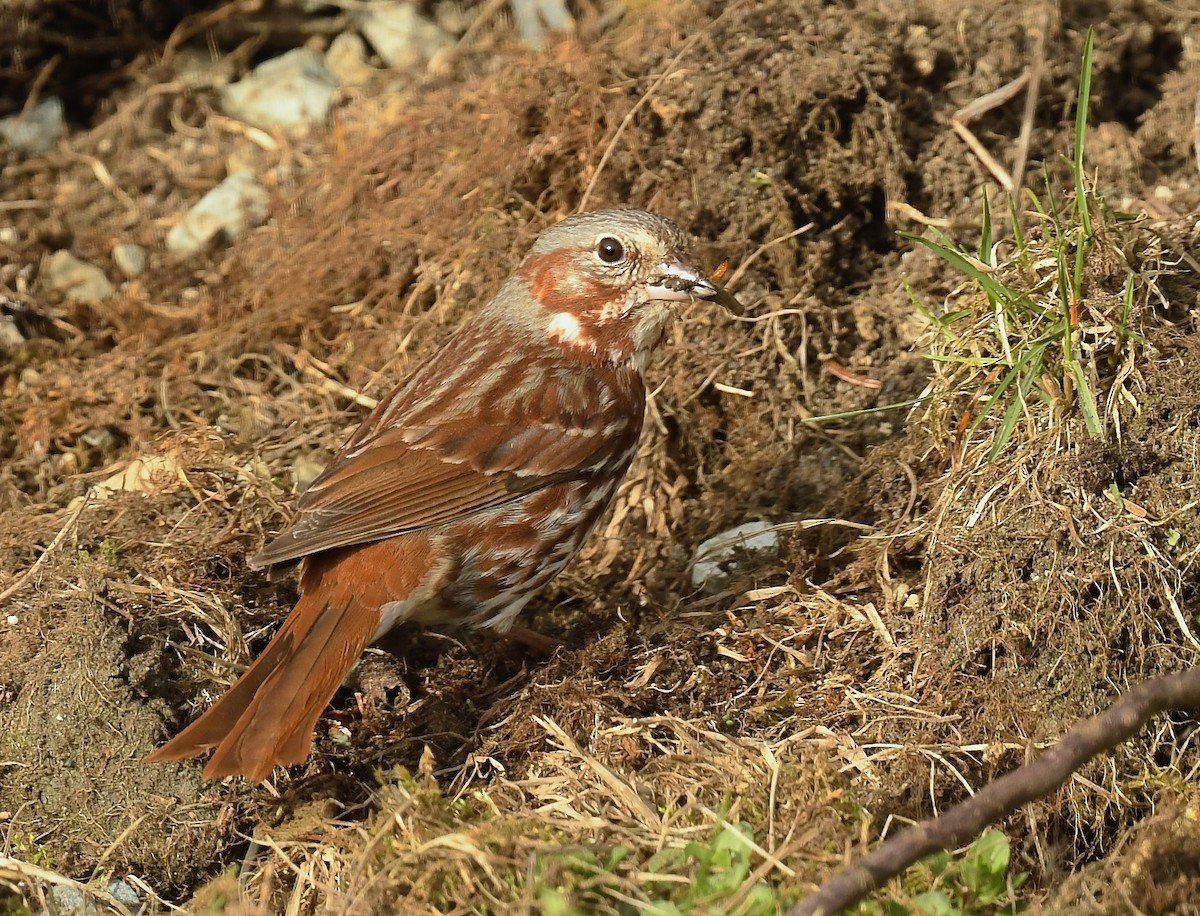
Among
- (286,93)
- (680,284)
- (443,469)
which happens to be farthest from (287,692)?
(286,93)

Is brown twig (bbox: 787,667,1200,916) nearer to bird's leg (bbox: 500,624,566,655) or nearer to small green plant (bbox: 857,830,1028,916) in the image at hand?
small green plant (bbox: 857,830,1028,916)

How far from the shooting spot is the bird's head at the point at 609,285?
13.6 ft

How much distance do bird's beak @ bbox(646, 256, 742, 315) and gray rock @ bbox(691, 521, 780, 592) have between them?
74 cm

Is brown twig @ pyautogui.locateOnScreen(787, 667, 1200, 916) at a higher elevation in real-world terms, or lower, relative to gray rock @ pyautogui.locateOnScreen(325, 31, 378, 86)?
lower

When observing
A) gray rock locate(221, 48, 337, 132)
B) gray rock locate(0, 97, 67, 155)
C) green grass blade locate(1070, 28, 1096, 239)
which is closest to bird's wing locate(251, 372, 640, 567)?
green grass blade locate(1070, 28, 1096, 239)

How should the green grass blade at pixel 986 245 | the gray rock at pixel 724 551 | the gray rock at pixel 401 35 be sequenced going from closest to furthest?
the green grass blade at pixel 986 245
the gray rock at pixel 724 551
the gray rock at pixel 401 35

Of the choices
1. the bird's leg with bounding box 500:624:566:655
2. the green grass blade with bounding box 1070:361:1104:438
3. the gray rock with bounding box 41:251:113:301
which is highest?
the gray rock with bounding box 41:251:113:301

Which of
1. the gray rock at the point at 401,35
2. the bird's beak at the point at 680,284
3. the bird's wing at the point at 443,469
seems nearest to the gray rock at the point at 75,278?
the gray rock at the point at 401,35

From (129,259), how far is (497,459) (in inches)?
98.7

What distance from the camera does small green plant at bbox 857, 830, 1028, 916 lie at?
9.24 ft

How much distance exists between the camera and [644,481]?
189 inches

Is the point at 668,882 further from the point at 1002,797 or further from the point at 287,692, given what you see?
the point at 287,692

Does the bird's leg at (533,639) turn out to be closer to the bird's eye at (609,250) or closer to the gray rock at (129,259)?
the bird's eye at (609,250)

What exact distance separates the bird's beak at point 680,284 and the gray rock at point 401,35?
271 centimetres
